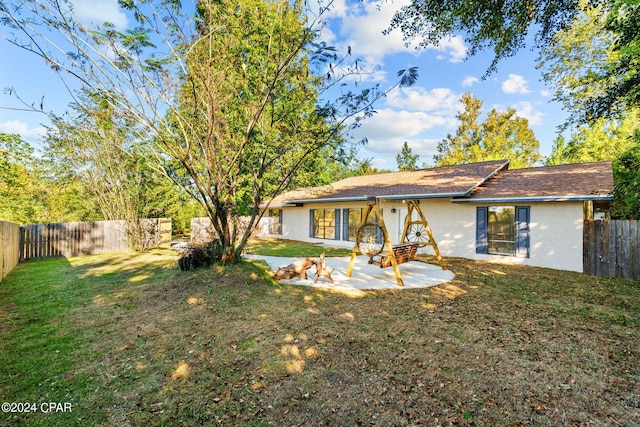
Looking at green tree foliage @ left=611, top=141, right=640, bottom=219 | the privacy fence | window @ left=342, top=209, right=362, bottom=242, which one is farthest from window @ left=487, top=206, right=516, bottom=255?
the privacy fence

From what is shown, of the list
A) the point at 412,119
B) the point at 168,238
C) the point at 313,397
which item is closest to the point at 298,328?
the point at 313,397

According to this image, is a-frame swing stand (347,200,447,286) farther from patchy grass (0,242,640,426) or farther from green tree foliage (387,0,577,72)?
green tree foliage (387,0,577,72)

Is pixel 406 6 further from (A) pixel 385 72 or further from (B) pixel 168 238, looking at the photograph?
(B) pixel 168 238

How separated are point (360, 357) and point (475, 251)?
8.78 m

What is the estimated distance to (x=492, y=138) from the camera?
86.7 ft

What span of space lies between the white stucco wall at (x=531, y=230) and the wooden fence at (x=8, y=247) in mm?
11626

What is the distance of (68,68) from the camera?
17.0 ft

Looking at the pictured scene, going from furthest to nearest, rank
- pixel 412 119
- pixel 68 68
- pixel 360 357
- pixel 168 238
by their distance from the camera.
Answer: pixel 412 119 → pixel 168 238 → pixel 68 68 → pixel 360 357

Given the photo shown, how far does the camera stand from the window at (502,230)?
948cm

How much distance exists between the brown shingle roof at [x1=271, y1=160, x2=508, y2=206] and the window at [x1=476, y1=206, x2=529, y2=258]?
4.00ft

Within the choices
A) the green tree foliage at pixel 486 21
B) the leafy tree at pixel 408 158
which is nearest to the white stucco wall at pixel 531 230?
the green tree foliage at pixel 486 21

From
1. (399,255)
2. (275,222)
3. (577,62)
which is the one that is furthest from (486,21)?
(275,222)

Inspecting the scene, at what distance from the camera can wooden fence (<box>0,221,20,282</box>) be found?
23.1 feet

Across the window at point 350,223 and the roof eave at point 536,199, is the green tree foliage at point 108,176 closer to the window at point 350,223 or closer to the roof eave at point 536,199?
the window at point 350,223
